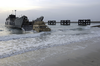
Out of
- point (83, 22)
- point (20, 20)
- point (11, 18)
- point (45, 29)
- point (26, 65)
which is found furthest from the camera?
point (83, 22)

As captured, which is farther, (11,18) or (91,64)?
(11,18)

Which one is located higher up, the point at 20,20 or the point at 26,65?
the point at 20,20

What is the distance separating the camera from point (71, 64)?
3709 millimetres

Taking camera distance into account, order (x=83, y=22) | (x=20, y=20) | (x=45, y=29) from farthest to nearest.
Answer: (x=83, y=22) → (x=20, y=20) → (x=45, y=29)

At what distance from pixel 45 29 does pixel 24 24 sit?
1455 cm

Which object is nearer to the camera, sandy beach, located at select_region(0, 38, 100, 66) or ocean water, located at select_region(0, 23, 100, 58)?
sandy beach, located at select_region(0, 38, 100, 66)

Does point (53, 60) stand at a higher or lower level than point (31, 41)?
lower

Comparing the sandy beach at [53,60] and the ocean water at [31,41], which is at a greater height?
the ocean water at [31,41]

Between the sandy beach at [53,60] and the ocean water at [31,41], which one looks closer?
the sandy beach at [53,60]

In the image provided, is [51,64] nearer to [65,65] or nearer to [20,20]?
[65,65]

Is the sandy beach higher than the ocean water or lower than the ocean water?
lower

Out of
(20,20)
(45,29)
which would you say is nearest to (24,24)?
(20,20)

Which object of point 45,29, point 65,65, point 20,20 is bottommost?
point 65,65

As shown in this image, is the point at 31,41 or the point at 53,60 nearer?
the point at 53,60
